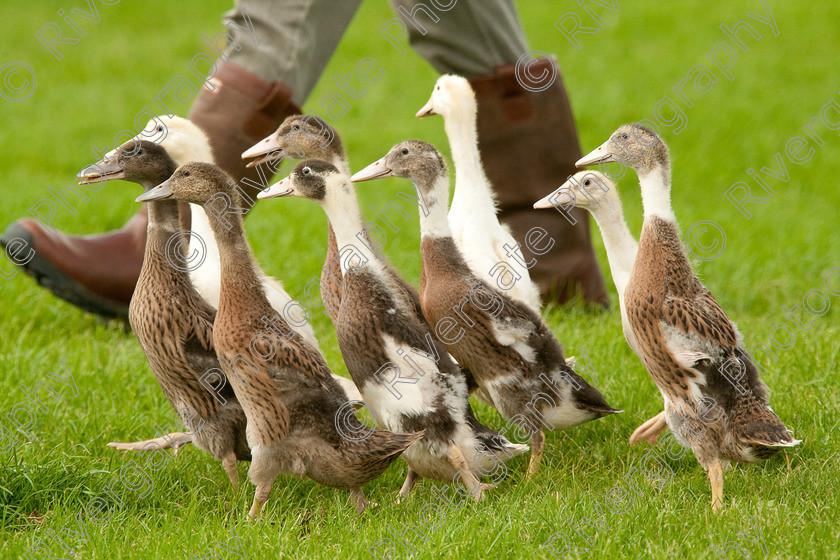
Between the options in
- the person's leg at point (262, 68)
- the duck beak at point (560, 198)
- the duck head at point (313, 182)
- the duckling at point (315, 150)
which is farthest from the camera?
the person's leg at point (262, 68)

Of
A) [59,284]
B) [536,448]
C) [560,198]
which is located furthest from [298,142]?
[59,284]

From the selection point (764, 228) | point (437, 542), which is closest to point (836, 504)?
point (437, 542)

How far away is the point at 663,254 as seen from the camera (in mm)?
2830

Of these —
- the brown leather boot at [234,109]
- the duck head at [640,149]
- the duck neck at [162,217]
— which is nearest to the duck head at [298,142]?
the brown leather boot at [234,109]

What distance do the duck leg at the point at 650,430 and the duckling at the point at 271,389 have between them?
98cm

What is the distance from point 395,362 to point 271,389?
1.32 feet

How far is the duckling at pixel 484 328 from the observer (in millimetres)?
3055

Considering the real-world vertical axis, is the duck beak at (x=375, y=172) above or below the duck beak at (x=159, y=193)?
above

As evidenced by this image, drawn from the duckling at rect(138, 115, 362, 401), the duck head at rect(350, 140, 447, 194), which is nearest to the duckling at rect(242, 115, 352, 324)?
the duckling at rect(138, 115, 362, 401)

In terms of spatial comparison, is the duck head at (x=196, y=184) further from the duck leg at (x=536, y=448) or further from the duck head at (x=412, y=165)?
the duck leg at (x=536, y=448)

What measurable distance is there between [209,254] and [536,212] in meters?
2.07

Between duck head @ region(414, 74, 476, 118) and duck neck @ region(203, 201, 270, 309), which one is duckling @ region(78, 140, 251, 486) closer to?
duck neck @ region(203, 201, 270, 309)

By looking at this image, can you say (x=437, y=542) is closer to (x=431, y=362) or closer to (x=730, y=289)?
(x=431, y=362)

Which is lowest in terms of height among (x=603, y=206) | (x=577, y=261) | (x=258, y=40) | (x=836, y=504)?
(x=577, y=261)
